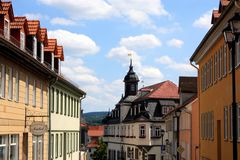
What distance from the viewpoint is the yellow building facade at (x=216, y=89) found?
21.5 meters

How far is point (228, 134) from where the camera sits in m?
22.1

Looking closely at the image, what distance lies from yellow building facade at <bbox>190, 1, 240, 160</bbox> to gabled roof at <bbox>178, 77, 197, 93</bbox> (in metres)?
14.7

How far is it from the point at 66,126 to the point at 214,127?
13.8m

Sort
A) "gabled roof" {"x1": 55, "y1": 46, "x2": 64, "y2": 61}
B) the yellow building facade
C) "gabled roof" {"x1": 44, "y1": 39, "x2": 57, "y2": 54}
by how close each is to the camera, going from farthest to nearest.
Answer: "gabled roof" {"x1": 55, "y1": 46, "x2": 64, "y2": 61} → "gabled roof" {"x1": 44, "y1": 39, "x2": 57, "y2": 54} → the yellow building facade

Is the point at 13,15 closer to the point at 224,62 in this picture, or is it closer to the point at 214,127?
the point at 224,62

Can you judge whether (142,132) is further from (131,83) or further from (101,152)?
(101,152)

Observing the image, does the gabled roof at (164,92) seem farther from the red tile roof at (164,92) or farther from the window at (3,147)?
the window at (3,147)

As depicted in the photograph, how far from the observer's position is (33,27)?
27500 mm

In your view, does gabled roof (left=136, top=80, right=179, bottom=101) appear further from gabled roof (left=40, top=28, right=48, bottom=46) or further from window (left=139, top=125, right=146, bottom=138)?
gabled roof (left=40, top=28, right=48, bottom=46)

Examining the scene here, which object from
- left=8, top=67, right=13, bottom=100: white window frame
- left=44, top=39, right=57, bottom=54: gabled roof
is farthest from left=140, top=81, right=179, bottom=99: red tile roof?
left=8, top=67, right=13, bottom=100: white window frame

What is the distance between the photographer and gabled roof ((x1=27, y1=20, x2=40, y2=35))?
27072 millimetres

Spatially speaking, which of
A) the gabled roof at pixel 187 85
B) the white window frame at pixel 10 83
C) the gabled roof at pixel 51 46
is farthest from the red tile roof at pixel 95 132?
the white window frame at pixel 10 83

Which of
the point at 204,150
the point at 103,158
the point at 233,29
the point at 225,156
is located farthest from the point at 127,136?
the point at 233,29

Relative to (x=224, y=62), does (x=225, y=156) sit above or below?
below
